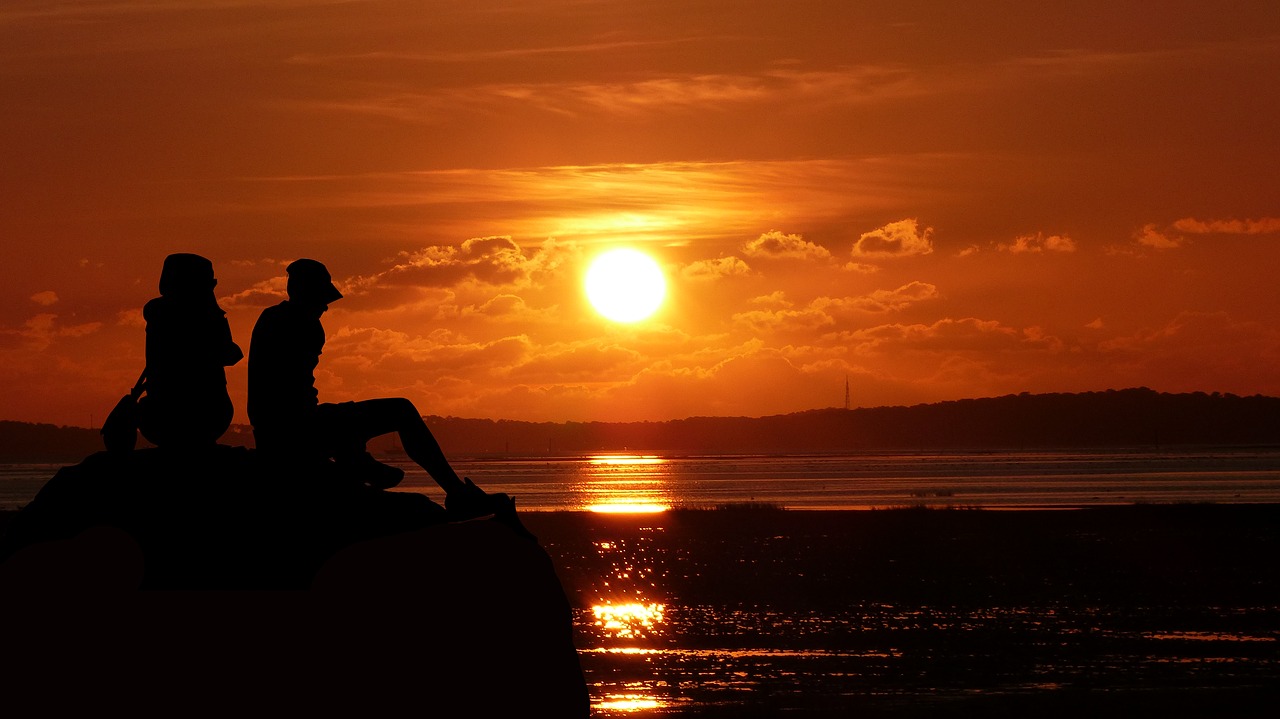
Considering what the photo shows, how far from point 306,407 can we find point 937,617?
2004 cm

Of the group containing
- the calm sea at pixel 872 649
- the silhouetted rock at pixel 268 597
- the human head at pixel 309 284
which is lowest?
the calm sea at pixel 872 649

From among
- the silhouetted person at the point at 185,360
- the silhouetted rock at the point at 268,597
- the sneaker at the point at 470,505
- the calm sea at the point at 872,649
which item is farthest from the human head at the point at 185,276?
the calm sea at the point at 872,649

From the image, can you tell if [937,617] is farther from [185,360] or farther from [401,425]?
[185,360]

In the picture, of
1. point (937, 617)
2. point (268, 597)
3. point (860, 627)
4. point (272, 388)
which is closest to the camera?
point (268, 597)

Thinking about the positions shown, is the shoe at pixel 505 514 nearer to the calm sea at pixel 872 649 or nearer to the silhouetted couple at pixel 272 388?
the silhouetted couple at pixel 272 388

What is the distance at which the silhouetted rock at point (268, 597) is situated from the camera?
719cm

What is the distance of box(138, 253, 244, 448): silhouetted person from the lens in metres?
7.87

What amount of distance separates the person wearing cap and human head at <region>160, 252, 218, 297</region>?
0.37 m

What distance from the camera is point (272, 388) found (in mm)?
8109

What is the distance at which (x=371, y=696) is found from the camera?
282 inches

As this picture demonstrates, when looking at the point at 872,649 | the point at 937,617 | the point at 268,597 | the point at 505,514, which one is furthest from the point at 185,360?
the point at 937,617

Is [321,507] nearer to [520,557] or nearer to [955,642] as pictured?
Result: [520,557]

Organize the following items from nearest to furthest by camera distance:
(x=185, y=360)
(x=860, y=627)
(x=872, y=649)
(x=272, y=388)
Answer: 1. (x=185, y=360)
2. (x=272, y=388)
3. (x=872, y=649)
4. (x=860, y=627)

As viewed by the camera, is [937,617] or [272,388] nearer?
[272,388]
